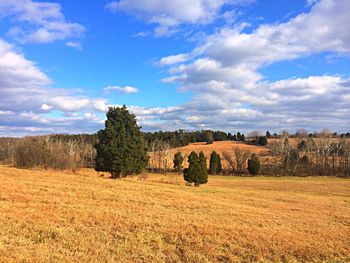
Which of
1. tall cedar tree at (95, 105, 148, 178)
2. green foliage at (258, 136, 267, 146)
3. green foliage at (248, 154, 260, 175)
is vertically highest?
green foliage at (258, 136, 267, 146)

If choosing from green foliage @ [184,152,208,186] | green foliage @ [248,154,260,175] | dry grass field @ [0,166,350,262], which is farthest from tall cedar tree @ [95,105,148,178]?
green foliage @ [248,154,260,175]

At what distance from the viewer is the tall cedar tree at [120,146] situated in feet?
148

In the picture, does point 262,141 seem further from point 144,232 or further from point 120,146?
point 144,232

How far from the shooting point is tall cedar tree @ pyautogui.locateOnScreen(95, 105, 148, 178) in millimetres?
44969

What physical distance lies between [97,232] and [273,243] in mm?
6761

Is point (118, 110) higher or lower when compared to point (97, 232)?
higher

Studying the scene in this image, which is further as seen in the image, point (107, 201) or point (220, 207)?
point (220, 207)

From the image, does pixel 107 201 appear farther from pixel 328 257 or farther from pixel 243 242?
pixel 328 257

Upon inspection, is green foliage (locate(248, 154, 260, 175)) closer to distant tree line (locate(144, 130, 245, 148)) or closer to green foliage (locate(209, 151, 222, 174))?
green foliage (locate(209, 151, 222, 174))

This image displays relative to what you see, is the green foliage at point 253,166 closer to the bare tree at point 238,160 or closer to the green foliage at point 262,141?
the bare tree at point 238,160

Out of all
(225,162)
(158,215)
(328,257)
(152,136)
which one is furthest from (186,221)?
(152,136)

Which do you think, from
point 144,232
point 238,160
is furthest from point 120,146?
point 238,160

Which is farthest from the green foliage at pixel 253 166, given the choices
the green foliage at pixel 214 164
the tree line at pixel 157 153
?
the green foliage at pixel 214 164

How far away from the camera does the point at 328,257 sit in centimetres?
1271
